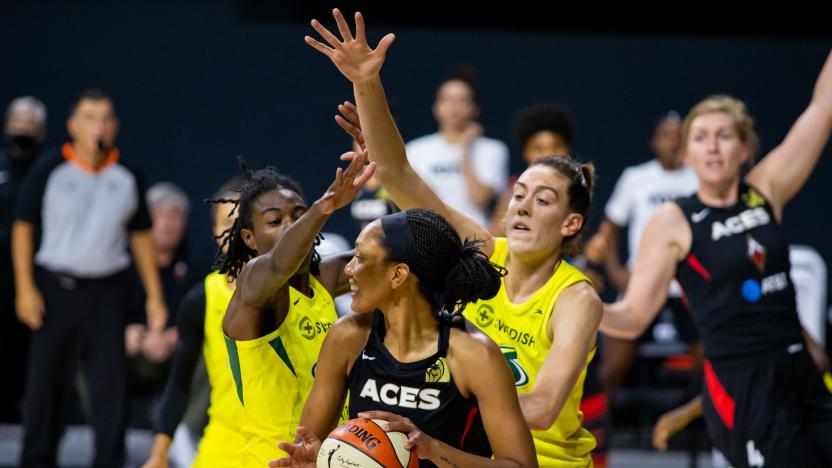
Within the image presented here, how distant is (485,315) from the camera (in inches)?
158

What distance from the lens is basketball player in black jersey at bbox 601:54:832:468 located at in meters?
4.53

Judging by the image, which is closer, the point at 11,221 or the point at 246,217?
the point at 246,217

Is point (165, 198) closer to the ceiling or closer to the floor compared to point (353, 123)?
closer to the ceiling

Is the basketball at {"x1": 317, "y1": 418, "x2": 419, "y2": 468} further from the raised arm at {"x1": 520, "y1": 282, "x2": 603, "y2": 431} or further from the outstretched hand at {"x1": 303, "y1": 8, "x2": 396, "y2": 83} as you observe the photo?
the outstretched hand at {"x1": 303, "y1": 8, "x2": 396, "y2": 83}

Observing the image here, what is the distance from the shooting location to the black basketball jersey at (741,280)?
460 centimetres

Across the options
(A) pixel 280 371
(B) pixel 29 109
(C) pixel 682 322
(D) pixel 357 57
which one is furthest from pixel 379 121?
(C) pixel 682 322

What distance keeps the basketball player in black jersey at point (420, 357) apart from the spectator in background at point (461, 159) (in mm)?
4052

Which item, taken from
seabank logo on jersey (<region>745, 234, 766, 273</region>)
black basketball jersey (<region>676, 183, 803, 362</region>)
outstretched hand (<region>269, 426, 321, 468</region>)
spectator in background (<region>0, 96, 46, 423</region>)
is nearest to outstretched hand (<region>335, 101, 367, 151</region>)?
outstretched hand (<region>269, 426, 321, 468</region>)

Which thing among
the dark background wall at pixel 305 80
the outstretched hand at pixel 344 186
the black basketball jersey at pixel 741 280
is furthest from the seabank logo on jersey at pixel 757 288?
the dark background wall at pixel 305 80

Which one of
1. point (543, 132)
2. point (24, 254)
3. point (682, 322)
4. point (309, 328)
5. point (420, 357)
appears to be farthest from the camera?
point (682, 322)

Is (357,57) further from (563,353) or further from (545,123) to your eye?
(545,123)

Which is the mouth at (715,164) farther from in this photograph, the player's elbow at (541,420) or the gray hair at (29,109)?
the gray hair at (29,109)

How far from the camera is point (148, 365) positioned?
7453mm

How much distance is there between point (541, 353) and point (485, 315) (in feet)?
0.82
